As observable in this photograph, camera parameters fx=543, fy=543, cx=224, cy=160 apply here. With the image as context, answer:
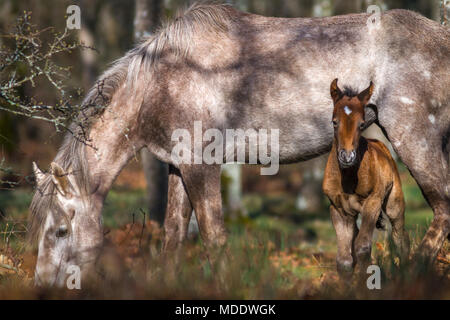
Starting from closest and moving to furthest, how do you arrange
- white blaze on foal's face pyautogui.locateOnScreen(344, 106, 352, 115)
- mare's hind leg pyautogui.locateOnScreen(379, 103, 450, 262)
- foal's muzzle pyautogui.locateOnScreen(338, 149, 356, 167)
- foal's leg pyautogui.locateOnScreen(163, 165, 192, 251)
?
foal's muzzle pyautogui.locateOnScreen(338, 149, 356, 167), white blaze on foal's face pyautogui.locateOnScreen(344, 106, 352, 115), mare's hind leg pyautogui.locateOnScreen(379, 103, 450, 262), foal's leg pyautogui.locateOnScreen(163, 165, 192, 251)

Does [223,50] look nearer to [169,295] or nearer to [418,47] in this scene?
[418,47]

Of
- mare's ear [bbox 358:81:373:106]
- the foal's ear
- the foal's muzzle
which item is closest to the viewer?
the foal's muzzle

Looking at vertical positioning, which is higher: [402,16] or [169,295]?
[402,16]

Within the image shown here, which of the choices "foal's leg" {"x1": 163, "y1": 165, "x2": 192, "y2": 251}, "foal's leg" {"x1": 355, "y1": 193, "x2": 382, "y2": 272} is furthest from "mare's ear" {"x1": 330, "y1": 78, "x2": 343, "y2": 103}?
"foal's leg" {"x1": 163, "y1": 165, "x2": 192, "y2": 251}

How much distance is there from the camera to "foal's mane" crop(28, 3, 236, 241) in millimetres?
5293

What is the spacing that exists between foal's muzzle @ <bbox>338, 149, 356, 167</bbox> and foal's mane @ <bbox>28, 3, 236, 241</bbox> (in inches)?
79.6

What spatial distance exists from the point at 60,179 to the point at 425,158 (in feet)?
11.5

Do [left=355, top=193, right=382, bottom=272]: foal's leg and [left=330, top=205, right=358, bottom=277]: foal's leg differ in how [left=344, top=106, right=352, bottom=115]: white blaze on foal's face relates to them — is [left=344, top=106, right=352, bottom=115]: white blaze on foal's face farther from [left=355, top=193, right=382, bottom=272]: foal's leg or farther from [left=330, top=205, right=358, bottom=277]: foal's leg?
[left=330, top=205, right=358, bottom=277]: foal's leg

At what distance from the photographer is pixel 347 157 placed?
4.46 metres

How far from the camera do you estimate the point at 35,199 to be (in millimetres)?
5297

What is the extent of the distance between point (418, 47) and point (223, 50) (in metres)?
1.94
